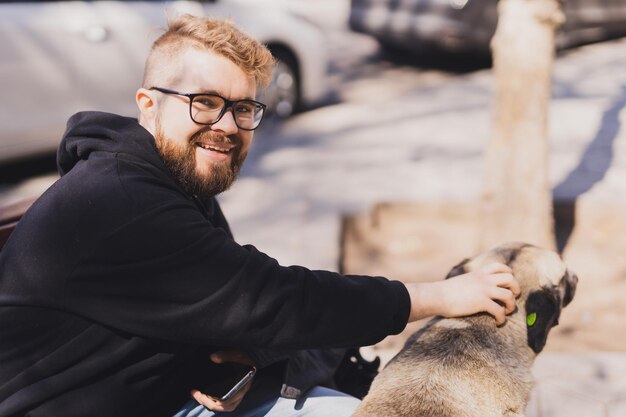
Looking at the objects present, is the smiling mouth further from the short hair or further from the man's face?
the short hair

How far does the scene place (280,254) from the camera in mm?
5586

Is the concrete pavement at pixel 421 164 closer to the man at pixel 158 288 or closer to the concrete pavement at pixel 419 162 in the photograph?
the concrete pavement at pixel 419 162

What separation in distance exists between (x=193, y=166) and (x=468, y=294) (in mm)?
915

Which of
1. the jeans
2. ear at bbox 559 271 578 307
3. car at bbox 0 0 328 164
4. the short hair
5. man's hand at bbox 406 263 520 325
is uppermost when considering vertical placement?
the short hair

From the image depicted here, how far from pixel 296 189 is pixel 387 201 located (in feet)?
3.40

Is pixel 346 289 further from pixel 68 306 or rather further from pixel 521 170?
pixel 521 170

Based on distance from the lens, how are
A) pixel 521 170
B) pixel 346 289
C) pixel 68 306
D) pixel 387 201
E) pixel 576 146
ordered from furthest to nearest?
pixel 576 146, pixel 387 201, pixel 521 170, pixel 346 289, pixel 68 306

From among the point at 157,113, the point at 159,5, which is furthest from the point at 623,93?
the point at 157,113

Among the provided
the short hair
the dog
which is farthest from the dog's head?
the short hair

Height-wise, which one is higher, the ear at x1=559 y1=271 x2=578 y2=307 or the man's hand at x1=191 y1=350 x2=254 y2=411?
the man's hand at x1=191 y1=350 x2=254 y2=411

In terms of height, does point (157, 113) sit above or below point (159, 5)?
above

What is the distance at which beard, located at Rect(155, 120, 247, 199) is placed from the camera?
7.95ft

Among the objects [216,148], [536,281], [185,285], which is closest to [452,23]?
[536,281]

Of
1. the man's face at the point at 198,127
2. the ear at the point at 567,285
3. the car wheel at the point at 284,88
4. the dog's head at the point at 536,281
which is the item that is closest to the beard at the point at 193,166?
the man's face at the point at 198,127
